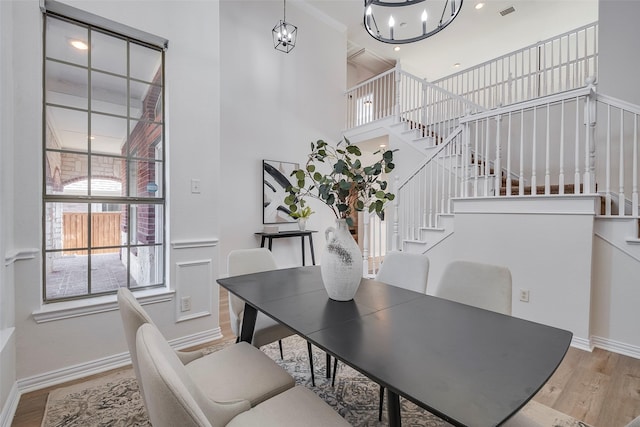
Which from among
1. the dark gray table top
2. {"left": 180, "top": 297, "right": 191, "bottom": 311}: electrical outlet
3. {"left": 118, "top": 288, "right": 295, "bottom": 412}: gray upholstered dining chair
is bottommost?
{"left": 180, "top": 297, "right": 191, "bottom": 311}: electrical outlet

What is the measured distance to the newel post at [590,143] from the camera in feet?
8.16

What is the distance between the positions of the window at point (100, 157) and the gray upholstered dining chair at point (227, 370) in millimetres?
1265

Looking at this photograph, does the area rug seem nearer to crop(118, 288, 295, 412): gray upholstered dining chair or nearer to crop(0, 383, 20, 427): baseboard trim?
crop(0, 383, 20, 427): baseboard trim

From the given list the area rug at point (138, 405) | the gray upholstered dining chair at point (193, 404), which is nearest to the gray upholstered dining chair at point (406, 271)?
the area rug at point (138, 405)

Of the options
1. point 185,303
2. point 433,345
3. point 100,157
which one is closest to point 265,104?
point 100,157

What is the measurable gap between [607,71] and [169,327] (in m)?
5.03

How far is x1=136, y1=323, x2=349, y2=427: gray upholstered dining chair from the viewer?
54 cm

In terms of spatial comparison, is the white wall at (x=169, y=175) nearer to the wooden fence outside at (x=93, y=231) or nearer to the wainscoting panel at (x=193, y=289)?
the wainscoting panel at (x=193, y=289)

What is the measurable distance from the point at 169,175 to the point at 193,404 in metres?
2.10

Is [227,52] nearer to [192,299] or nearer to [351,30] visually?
[351,30]

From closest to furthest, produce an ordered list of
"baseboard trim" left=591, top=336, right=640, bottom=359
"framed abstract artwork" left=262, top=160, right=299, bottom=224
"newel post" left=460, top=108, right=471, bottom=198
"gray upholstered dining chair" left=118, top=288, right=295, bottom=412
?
"gray upholstered dining chair" left=118, top=288, right=295, bottom=412 < "baseboard trim" left=591, top=336, right=640, bottom=359 < "newel post" left=460, top=108, right=471, bottom=198 < "framed abstract artwork" left=262, top=160, right=299, bottom=224

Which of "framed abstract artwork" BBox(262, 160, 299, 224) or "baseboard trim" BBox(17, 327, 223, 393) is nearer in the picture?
"baseboard trim" BBox(17, 327, 223, 393)

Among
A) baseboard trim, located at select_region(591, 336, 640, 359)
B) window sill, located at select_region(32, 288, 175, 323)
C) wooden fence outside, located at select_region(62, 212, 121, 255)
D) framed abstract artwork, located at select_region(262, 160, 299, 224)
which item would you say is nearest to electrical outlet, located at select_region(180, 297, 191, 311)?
window sill, located at select_region(32, 288, 175, 323)

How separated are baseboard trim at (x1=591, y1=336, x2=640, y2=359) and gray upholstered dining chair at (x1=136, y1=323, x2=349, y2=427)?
9.04 ft
